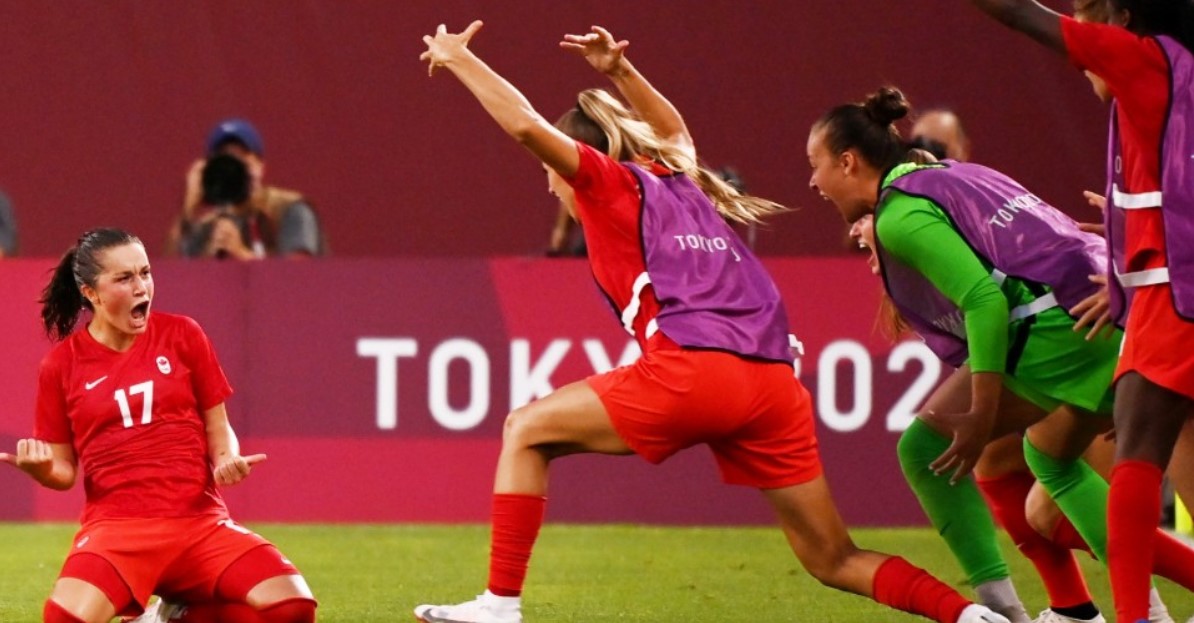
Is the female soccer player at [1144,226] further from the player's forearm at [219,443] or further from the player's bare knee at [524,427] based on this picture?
the player's forearm at [219,443]

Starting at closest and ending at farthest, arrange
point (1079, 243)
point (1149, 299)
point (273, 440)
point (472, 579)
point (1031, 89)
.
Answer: point (1149, 299) < point (1079, 243) < point (472, 579) < point (273, 440) < point (1031, 89)

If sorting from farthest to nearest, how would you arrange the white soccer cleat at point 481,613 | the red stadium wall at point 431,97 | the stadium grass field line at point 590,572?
the red stadium wall at point 431,97, the stadium grass field line at point 590,572, the white soccer cleat at point 481,613

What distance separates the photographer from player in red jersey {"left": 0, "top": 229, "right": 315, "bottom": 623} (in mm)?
5102

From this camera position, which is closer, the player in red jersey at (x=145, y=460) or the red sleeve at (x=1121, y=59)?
the red sleeve at (x=1121, y=59)

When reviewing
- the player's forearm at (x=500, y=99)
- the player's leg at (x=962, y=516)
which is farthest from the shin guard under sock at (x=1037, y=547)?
the player's forearm at (x=500, y=99)

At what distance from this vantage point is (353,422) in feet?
28.4

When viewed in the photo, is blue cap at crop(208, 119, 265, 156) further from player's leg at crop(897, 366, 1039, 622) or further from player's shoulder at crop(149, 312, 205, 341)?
player's leg at crop(897, 366, 1039, 622)

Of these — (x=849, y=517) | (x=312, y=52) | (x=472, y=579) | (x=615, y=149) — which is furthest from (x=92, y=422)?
(x=312, y=52)

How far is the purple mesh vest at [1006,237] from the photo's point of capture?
5000 mm

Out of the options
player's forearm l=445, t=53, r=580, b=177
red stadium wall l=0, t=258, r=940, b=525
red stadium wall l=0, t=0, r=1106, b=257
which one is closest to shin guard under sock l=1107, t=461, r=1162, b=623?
player's forearm l=445, t=53, r=580, b=177

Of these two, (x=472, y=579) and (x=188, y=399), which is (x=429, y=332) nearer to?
A: (x=472, y=579)

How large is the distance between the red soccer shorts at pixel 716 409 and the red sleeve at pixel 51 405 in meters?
1.44

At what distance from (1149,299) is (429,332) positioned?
463cm

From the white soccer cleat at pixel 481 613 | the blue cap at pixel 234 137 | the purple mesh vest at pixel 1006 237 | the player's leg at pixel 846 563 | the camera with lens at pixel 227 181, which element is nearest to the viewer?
the player's leg at pixel 846 563
